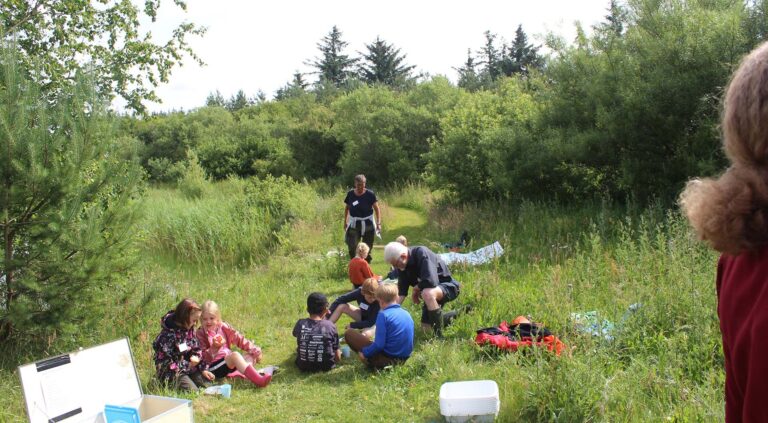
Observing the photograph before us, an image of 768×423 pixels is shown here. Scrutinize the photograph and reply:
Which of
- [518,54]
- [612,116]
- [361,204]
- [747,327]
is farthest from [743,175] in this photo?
[518,54]

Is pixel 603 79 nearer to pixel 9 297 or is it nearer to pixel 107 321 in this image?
pixel 107 321

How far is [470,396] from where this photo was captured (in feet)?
13.8

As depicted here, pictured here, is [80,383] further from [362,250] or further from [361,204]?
[361,204]

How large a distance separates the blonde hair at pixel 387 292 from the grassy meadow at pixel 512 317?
1.85 feet

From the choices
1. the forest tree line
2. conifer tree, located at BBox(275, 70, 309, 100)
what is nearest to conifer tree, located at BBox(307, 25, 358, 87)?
conifer tree, located at BBox(275, 70, 309, 100)

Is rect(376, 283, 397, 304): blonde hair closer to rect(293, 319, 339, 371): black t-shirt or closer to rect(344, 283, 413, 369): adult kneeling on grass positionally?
rect(344, 283, 413, 369): adult kneeling on grass

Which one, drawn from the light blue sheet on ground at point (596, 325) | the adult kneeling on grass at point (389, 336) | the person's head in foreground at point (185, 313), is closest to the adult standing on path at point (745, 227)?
the light blue sheet on ground at point (596, 325)

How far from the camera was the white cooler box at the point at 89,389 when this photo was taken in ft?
13.0

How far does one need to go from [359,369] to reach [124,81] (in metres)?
7.08

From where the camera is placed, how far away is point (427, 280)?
6301 mm

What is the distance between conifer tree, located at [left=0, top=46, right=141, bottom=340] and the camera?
538cm

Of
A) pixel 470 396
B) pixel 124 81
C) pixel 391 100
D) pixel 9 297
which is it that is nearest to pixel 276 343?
pixel 9 297

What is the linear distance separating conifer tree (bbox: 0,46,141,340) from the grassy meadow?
1.49 feet

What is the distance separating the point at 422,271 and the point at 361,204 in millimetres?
3313
